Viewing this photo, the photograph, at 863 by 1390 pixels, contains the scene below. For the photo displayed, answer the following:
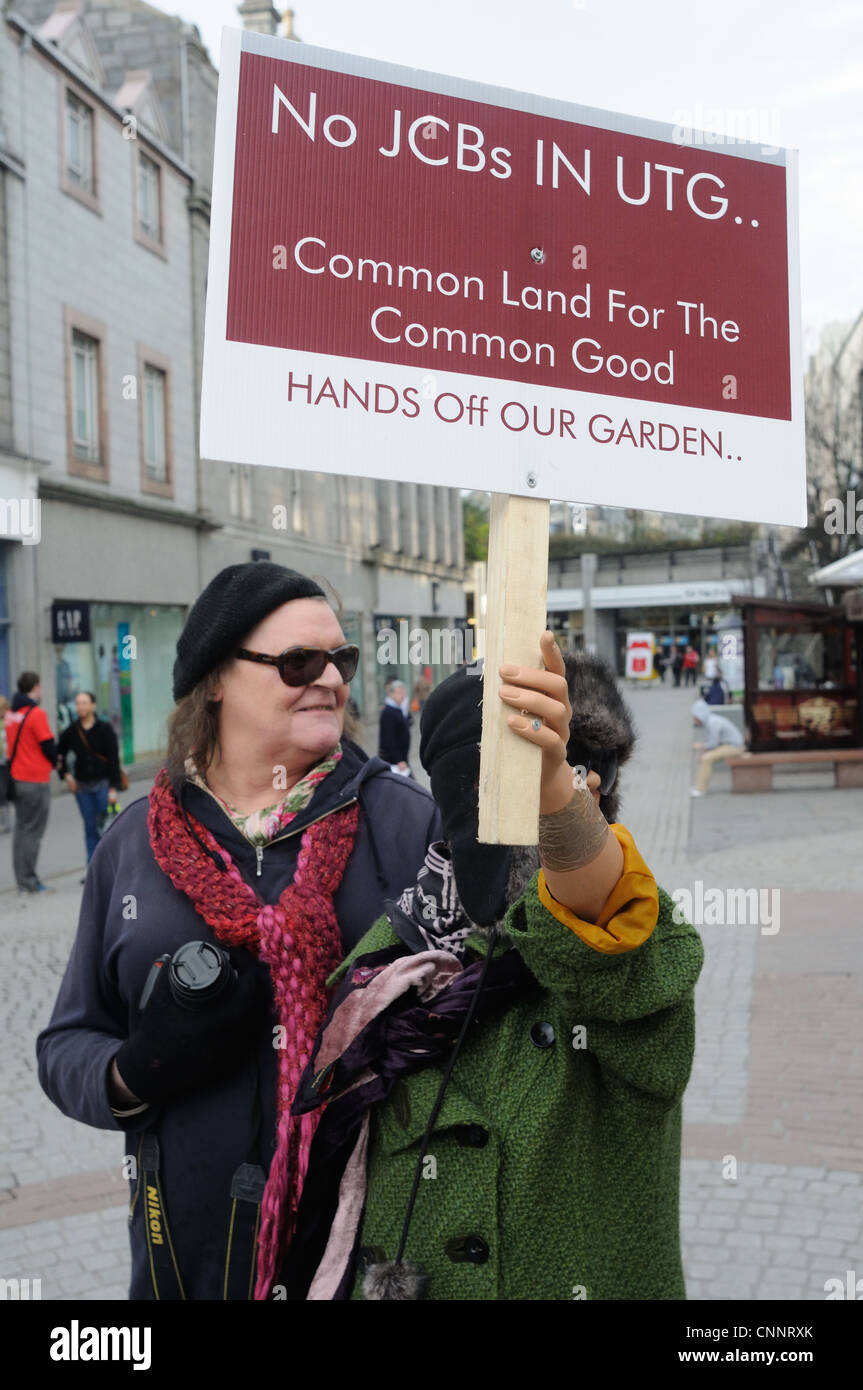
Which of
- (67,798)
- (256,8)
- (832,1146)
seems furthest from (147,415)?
(832,1146)

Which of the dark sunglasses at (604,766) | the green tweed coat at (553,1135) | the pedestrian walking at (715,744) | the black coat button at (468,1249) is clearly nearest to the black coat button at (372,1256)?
the green tweed coat at (553,1135)

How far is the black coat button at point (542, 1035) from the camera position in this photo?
174cm

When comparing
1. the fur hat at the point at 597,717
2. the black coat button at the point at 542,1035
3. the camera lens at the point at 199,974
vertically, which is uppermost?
the fur hat at the point at 597,717

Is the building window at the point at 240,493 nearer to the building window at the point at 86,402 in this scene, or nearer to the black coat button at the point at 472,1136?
the building window at the point at 86,402

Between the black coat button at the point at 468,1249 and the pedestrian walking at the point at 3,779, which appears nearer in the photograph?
the black coat button at the point at 468,1249

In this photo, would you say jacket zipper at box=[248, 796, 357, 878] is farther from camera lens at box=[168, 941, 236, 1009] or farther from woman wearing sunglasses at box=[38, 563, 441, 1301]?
camera lens at box=[168, 941, 236, 1009]

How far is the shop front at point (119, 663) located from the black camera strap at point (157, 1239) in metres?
16.4

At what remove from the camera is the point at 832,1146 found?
15.9 ft

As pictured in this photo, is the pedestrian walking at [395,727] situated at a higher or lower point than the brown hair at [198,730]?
lower

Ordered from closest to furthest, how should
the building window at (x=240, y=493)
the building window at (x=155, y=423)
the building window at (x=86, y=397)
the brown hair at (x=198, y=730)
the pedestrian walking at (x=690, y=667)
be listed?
1. the brown hair at (x=198, y=730)
2. the building window at (x=86, y=397)
3. the building window at (x=155, y=423)
4. the building window at (x=240, y=493)
5. the pedestrian walking at (x=690, y=667)

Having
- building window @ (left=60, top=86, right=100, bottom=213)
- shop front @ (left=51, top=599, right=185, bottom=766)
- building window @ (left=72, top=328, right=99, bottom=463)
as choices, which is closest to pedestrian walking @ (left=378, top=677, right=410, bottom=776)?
shop front @ (left=51, top=599, right=185, bottom=766)

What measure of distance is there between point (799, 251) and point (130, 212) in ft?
71.8

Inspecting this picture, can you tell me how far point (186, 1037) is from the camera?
6.29 ft
